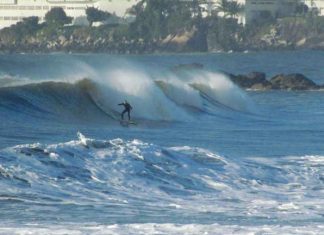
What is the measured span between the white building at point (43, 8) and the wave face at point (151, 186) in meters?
125

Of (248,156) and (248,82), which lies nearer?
(248,156)

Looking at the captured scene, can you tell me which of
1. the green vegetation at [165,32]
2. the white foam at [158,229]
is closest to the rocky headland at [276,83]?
the white foam at [158,229]

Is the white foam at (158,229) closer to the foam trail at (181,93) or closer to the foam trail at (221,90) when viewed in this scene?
the foam trail at (181,93)

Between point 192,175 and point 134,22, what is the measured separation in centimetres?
12798

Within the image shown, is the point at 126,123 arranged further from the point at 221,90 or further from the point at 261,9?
the point at 261,9

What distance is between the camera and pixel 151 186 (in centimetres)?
2134

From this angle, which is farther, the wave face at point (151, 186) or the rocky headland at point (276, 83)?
the rocky headland at point (276, 83)

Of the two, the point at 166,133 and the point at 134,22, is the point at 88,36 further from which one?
the point at 166,133

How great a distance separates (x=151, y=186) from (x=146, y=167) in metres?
1.20

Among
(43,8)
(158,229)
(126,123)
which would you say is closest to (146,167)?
(158,229)

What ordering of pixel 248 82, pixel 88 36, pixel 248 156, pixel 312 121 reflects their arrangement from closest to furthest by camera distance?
pixel 248 156, pixel 312 121, pixel 248 82, pixel 88 36

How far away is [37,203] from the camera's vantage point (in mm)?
19297

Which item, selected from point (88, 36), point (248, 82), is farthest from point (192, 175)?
point (88, 36)

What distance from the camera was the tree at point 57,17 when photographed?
14688 centimetres
